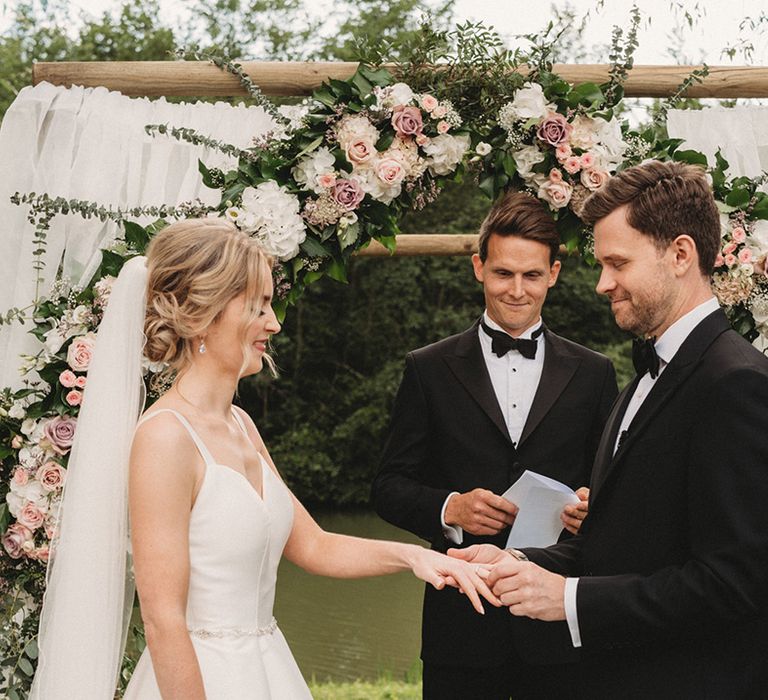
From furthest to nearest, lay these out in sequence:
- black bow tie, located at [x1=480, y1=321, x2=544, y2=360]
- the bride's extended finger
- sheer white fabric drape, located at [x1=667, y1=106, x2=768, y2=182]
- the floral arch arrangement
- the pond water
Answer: the pond water
sheer white fabric drape, located at [x1=667, y1=106, x2=768, y2=182]
black bow tie, located at [x1=480, y1=321, x2=544, y2=360]
the floral arch arrangement
the bride's extended finger

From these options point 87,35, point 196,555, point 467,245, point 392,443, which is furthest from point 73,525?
point 87,35

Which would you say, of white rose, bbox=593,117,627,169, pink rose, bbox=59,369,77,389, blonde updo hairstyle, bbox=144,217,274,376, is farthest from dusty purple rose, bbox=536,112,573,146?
pink rose, bbox=59,369,77,389

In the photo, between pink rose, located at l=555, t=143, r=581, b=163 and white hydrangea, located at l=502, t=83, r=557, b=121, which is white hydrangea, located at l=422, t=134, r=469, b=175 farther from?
pink rose, located at l=555, t=143, r=581, b=163

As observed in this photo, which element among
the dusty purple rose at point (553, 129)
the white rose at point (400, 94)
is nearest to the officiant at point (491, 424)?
the dusty purple rose at point (553, 129)

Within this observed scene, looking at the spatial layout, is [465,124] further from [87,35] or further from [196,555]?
[87,35]

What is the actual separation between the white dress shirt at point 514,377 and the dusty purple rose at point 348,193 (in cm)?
64

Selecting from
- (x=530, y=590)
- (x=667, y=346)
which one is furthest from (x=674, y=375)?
(x=530, y=590)

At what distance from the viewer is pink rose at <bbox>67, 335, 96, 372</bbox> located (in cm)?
303

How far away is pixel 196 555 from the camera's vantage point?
234 centimetres

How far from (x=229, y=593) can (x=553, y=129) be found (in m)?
1.84

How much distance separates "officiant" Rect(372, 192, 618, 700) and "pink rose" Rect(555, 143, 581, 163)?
0.20 metres

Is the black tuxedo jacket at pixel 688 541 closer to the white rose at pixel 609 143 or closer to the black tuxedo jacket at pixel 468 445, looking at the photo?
the black tuxedo jacket at pixel 468 445

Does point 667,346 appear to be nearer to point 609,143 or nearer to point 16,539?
point 609,143

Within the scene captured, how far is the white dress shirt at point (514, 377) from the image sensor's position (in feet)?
11.0
